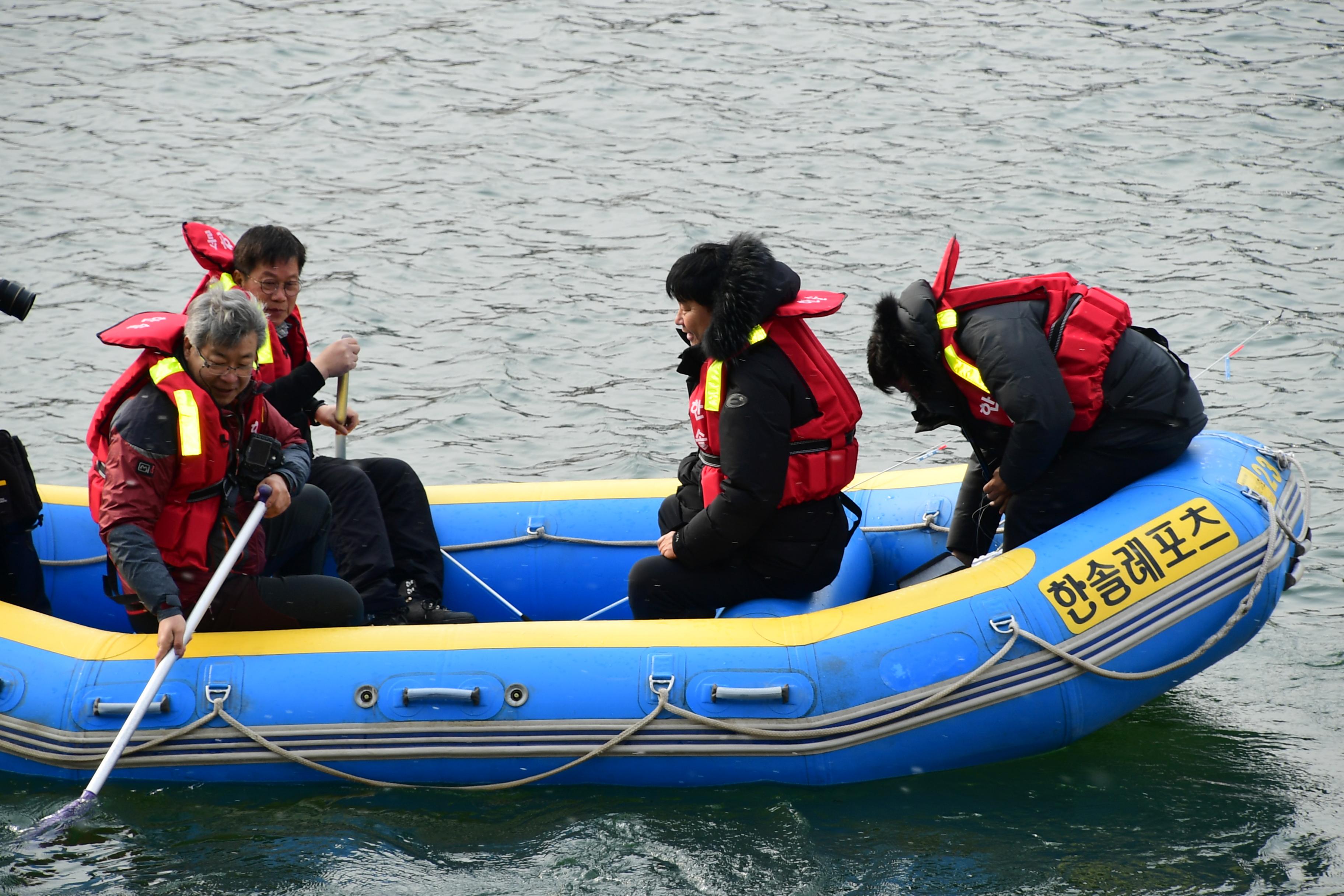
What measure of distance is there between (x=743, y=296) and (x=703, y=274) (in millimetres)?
128

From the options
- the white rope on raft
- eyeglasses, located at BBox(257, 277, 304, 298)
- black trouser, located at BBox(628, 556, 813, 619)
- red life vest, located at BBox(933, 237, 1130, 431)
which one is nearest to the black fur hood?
red life vest, located at BBox(933, 237, 1130, 431)

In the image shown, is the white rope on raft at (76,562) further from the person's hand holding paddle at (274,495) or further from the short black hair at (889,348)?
the short black hair at (889,348)

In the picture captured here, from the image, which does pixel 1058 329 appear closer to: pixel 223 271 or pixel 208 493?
pixel 208 493

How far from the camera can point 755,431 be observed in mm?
3469

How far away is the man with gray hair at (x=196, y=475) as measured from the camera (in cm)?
340

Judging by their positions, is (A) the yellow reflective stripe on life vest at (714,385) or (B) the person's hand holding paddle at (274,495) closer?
(A) the yellow reflective stripe on life vest at (714,385)

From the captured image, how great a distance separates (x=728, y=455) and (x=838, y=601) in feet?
2.51

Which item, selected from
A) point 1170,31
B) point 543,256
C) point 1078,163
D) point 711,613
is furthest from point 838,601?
point 1170,31

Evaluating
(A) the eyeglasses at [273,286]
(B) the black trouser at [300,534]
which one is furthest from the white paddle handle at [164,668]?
(A) the eyeglasses at [273,286]

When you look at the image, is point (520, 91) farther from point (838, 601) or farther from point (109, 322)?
point (838, 601)

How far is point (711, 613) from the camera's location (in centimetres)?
388

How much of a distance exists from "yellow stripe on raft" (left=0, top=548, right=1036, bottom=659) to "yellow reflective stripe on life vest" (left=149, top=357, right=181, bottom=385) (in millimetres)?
761

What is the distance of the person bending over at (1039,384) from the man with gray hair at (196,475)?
167cm

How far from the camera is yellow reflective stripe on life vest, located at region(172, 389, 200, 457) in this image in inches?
134
